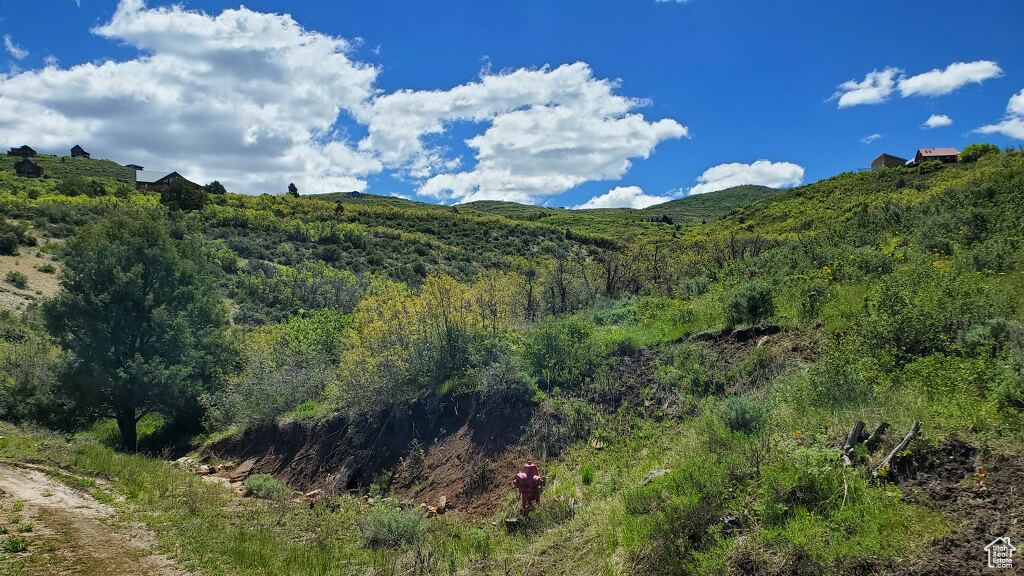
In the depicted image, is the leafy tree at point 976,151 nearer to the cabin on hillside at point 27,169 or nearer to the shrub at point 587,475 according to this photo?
the shrub at point 587,475

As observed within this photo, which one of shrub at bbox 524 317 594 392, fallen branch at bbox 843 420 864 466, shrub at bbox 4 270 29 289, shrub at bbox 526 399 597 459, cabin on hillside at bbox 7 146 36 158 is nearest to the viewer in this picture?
fallen branch at bbox 843 420 864 466

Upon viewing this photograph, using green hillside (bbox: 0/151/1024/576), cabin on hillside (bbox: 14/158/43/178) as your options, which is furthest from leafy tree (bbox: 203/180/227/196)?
green hillside (bbox: 0/151/1024/576)

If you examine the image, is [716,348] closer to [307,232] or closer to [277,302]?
[277,302]

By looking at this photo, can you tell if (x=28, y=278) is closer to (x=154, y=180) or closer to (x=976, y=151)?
(x=154, y=180)

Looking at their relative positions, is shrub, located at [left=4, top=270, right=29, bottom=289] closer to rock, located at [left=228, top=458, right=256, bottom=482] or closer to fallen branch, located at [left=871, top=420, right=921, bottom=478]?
rock, located at [left=228, top=458, right=256, bottom=482]

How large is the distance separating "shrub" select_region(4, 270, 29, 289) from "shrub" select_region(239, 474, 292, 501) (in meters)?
27.5

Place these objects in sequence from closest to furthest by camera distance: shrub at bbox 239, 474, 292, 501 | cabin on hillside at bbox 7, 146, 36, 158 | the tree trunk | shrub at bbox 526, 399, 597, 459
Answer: shrub at bbox 526, 399, 597, 459
shrub at bbox 239, 474, 292, 501
the tree trunk
cabin on hillside at bbox 7, 146, 36, 158

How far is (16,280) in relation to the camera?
28031 mm

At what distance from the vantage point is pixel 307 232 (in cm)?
4500

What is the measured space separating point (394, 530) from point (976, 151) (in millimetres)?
47051

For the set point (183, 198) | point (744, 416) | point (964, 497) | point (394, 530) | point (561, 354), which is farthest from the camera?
point (183, 198)

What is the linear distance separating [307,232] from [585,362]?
4019 centimetres

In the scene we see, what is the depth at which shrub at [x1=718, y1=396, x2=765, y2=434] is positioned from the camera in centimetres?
616

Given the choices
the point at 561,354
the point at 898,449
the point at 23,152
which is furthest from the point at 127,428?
the point at 23,152
